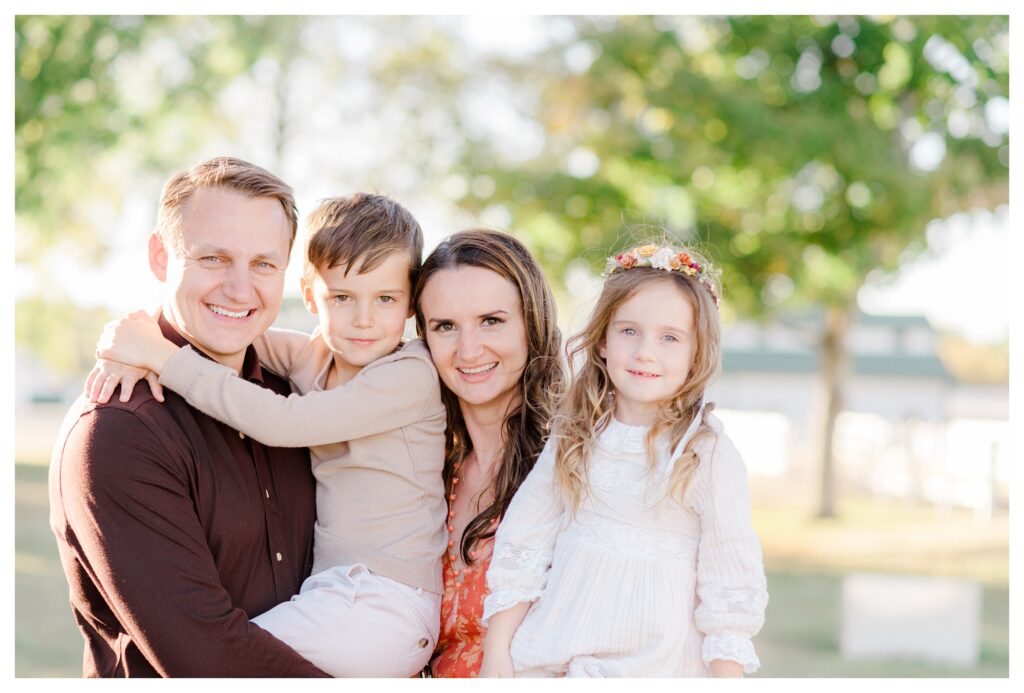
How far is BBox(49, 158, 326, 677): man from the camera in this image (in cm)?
263

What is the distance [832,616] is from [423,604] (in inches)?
315

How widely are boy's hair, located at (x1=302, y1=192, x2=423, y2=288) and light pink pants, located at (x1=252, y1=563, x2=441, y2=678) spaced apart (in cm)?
93

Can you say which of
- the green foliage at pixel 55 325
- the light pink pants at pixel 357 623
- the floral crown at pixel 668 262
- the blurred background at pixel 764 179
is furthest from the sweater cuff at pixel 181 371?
the green foliage at pixel 55 325

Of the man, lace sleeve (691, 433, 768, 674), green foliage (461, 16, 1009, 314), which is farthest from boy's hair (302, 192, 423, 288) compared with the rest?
green foliage (461, 16, 1009, 314)

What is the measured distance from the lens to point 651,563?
3.01 metres

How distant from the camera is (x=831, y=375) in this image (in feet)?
44.8

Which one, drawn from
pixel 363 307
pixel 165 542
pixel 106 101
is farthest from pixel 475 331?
pixel 106 101

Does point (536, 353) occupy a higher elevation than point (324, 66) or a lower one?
lower

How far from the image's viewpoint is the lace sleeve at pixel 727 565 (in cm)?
286

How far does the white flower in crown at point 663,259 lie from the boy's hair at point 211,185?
1.12 meters

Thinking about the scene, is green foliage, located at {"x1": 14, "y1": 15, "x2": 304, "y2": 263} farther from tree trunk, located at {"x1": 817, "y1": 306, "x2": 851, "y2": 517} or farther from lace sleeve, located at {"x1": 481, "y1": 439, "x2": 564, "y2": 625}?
lace sleeve, located at {"x1": 481, "y1": 439, "x2": 564, "y2": 625}

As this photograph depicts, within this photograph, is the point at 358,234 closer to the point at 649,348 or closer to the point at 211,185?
the point at 211,185
